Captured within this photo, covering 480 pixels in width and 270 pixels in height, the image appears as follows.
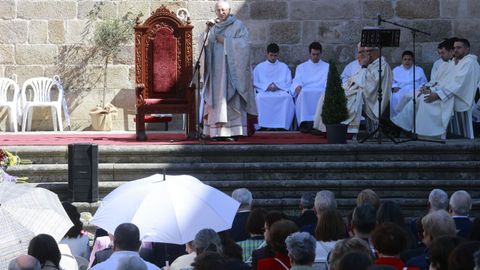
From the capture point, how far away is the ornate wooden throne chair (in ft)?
48.8

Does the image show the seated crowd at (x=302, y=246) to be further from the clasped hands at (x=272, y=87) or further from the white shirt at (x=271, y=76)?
the white shirt at (x=271, y=76)

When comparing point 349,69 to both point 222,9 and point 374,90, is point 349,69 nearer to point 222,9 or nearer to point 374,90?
point 374,90

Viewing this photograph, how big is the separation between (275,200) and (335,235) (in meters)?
5.04

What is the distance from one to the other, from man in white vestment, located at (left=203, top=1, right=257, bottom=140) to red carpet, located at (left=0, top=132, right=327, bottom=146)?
0.79 ft

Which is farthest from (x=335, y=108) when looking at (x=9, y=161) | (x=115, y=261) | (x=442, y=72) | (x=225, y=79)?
(x=115, y=261)

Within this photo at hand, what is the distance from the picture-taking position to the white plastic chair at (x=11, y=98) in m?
17.1

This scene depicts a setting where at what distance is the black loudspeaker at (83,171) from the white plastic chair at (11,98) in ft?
15.6

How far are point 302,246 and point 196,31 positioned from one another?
11224 mm

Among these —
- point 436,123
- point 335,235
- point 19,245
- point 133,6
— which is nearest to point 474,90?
point 436,123

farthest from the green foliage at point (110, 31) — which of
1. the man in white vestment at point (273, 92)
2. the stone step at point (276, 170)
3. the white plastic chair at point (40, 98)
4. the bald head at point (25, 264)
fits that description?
the bald head at point (25, 264)

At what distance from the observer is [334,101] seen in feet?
45.3

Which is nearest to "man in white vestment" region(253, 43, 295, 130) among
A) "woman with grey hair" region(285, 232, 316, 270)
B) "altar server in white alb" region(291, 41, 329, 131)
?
"altar server in white alb" region(291, 41, 329, 131)

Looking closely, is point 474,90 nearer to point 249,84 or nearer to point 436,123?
point 436,123

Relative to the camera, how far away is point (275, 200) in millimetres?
12867
